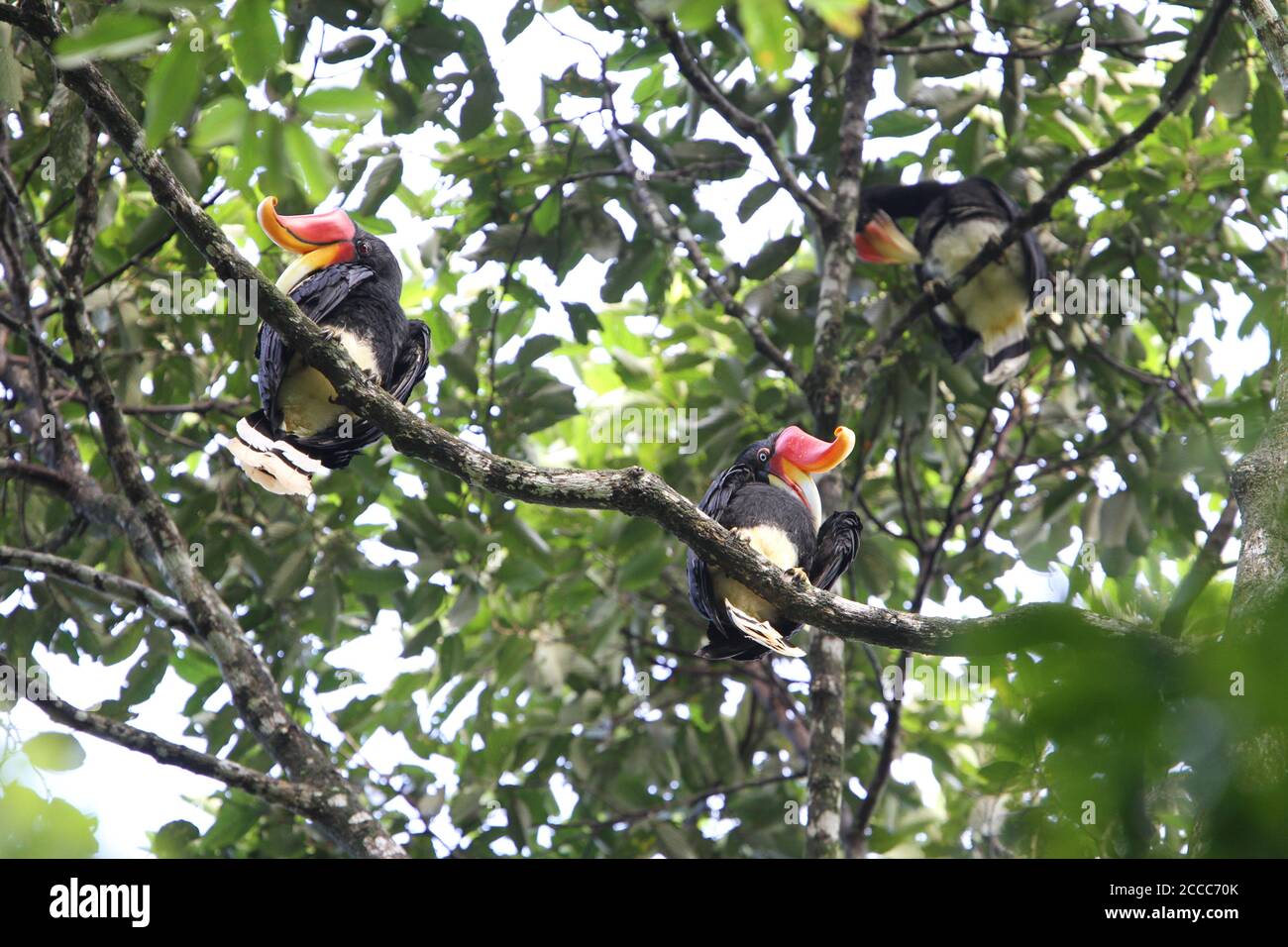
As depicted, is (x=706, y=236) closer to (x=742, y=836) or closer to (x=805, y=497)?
(x=805, y=497)

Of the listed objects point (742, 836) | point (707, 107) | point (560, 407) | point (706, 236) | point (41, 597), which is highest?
point (707, 107)

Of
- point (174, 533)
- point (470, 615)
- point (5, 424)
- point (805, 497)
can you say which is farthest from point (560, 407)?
point (5, 424)

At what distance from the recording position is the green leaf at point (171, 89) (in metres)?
1.45

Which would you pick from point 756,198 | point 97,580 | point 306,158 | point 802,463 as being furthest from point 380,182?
point 306,158

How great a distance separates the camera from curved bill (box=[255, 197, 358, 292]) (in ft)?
11.4

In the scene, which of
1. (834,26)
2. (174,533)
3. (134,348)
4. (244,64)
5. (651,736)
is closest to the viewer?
(834,26)

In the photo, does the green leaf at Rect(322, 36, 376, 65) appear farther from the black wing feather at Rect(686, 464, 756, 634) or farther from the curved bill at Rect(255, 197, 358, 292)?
the black wing feather at Rect(686, 464, 756, 634)

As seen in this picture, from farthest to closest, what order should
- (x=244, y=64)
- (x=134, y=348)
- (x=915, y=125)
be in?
(x=915, y=125)
(x=134, y=348)
(x=244, y=64)

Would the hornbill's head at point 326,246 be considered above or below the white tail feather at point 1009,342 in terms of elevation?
below

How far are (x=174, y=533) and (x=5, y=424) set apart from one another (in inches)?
50.0

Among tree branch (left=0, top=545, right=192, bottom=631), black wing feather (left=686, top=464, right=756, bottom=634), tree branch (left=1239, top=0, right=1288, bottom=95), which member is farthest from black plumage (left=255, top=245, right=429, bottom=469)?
tree branch (left=1239, top=0, right=1288, bottom=95)

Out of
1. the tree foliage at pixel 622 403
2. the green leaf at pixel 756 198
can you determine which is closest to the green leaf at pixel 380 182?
the tree foliage at pixel 622 403

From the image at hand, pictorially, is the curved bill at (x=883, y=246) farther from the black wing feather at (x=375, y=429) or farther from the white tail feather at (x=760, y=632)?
the white tail feather at (x=760, y=632)

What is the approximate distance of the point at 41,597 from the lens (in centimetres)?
422
